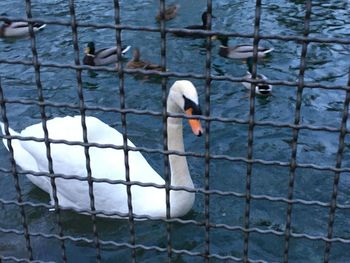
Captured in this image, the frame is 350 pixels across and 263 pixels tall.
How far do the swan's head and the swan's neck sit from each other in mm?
90

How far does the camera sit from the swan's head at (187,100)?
5189 millimetres

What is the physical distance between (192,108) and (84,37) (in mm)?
4750

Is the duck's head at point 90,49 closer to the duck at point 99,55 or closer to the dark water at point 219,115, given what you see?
the duck at point 99,55

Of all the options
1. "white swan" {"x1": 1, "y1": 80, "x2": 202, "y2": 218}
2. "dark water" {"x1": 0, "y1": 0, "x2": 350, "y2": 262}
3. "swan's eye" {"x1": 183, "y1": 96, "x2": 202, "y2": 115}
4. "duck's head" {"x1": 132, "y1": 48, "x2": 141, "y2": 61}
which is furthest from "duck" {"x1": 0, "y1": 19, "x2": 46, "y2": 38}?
"swan's eye" {"x1": 183, "y1": 96, "x2": 202, "y2": 115}

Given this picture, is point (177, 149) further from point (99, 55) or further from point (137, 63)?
point (99, 55)

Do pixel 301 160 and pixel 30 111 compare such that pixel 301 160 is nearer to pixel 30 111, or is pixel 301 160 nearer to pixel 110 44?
pixel 30 111

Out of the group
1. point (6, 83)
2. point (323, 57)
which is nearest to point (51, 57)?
point (6, 83)

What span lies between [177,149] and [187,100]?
366 millimetres

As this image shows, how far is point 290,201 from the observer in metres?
2.71

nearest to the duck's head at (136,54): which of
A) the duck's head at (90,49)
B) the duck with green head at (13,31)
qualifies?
the duck's head at (90,49)

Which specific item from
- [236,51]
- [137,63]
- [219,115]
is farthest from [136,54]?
[219,115]

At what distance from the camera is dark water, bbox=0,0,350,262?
5.16m

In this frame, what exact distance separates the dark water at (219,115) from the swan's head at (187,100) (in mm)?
741

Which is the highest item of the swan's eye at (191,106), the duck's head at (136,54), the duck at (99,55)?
the swan's eye at (191,106)
